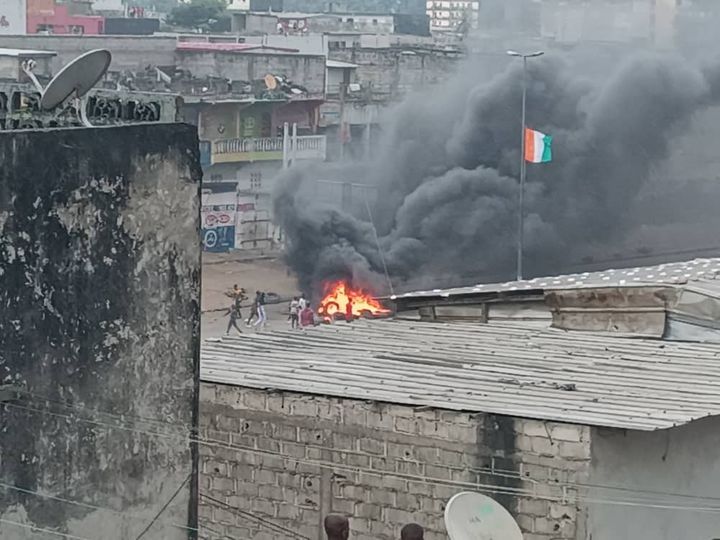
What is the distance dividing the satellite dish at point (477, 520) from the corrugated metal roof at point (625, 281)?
5.67 metres

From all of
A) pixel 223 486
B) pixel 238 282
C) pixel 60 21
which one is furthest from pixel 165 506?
pixel 60 21

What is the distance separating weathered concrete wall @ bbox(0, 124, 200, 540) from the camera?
324 inches

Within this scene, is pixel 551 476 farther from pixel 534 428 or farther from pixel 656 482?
pixel 656 482

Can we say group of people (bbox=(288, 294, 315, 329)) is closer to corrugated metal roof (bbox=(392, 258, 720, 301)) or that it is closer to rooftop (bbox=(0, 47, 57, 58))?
corrugated metal roof (bbox=(392, 258, 720, 301))

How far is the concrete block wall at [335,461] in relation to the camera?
400 inches

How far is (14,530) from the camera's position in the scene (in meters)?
8.31

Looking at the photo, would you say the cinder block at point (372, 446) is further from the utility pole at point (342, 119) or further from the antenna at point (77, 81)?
the utility pole at point (342, 119)

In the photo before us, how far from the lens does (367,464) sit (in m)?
10.6

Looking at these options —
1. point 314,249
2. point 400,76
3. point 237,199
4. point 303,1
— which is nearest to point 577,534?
point 314,249

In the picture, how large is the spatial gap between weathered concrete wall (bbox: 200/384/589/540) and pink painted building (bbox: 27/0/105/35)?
4644 centimetres

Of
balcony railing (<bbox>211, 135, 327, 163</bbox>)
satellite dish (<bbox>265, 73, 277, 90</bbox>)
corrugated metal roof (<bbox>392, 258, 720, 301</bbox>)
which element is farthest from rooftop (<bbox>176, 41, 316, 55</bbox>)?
corrugated metal roof (<bbox>392, 258, 720, 301</bbox>)

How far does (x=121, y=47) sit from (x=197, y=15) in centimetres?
3344

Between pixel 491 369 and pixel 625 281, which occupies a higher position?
pixel 625 281

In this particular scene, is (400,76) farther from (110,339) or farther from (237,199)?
(110,339)
